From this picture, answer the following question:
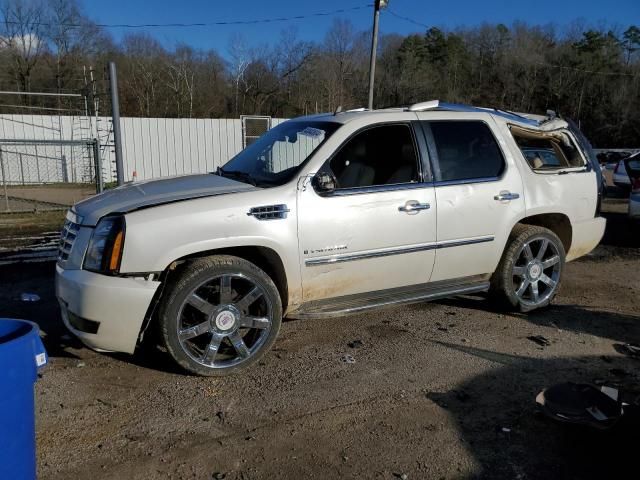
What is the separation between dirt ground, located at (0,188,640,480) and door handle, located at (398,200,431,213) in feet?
3.56

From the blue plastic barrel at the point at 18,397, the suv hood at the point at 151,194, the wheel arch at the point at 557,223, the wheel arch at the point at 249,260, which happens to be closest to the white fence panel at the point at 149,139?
the suv hood at the point at 151,194

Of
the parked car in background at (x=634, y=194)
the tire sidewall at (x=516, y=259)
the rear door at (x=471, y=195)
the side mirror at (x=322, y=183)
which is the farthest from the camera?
the parked car in background at (x=634, y=194)

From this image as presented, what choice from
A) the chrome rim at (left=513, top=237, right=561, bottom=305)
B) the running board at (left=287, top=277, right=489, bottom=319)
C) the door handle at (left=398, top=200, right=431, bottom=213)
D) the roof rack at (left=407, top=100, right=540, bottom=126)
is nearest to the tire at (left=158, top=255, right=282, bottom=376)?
the running board at (left=287, top=277, right=489, bottom=319)

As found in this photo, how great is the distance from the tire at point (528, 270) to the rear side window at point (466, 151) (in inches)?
26.9

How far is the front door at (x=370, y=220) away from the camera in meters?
3.92

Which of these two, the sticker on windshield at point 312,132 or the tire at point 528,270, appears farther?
the tire at point 528,270

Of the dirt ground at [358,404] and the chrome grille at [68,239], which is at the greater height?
the chrome grille at [68,239]

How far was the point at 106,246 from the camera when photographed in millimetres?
3441

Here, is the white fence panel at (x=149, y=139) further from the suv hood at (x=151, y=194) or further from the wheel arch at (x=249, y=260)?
the wheel arch at (x=249, y=260)

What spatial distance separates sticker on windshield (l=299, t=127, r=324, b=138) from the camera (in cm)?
428

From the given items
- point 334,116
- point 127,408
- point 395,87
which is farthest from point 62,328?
point 395,87

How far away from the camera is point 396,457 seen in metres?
2.82

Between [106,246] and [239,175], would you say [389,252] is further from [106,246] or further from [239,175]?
[106,246]

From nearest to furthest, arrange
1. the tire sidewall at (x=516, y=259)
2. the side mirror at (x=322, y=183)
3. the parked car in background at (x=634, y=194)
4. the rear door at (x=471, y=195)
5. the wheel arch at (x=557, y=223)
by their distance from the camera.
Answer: the side mirror at (x=322, y=183)
the rear door at (x=471, y=195)
the tire sidewall at (x=516, y=259)
the wheel arch at (x=557, y=223)
the parked car in background at (x=634, y=194)
